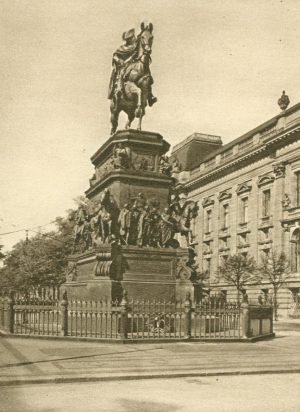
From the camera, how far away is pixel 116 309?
1563cm

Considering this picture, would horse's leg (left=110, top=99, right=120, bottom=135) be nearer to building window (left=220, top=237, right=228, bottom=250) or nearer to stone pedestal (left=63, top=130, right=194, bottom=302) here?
stone pedestal (left=63, top=130, right=194, bottom=302)

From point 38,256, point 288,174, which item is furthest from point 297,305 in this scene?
point 38,256

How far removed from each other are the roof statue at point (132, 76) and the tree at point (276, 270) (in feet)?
75.8

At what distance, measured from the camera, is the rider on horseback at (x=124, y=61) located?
70.3ft

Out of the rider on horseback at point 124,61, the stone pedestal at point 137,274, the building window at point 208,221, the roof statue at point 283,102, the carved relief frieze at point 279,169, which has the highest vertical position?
the roof statue at point 283,102

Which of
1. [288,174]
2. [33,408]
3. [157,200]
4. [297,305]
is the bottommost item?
[297,305]

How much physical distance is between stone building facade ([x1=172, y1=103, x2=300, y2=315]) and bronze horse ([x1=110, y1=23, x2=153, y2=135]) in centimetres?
1925

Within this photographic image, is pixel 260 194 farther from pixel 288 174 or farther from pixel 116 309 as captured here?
pixel 116 309

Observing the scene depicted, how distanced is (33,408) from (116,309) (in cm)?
832

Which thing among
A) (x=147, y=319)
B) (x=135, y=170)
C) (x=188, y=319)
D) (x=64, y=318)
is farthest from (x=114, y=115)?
(x=188, y=319)

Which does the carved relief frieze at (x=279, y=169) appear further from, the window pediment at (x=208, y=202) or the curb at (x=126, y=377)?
the curb at (x=126, y=377)

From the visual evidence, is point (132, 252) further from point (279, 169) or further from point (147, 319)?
point (279, 169)

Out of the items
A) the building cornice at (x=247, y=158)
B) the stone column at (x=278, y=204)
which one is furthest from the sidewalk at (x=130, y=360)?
the building cornice at (x=247, y=158)

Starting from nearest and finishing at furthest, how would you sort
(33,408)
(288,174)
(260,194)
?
(33,408) → (288,174) → (260,194)
